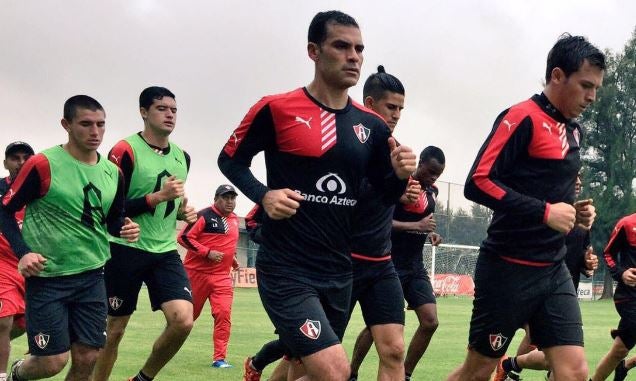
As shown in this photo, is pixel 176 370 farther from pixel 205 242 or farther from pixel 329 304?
pixel 329 304

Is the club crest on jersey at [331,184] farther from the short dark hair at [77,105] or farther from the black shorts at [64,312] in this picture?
the short dark hair at [77,105]

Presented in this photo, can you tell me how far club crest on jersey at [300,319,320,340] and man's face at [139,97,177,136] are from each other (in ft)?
14.0

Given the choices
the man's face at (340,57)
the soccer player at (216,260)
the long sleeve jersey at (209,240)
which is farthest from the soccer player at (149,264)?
the long sleeve jersey at (209,240)

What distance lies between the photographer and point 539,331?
6.87 metres

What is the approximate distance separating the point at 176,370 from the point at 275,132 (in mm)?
6759

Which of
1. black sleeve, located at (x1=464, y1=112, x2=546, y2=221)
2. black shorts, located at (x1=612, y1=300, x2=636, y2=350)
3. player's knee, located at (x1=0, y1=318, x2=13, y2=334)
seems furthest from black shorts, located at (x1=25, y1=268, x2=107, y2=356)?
black shorts, located at (x1=612, y1=300, x2=636, y2=350)

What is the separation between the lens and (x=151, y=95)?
9688mm

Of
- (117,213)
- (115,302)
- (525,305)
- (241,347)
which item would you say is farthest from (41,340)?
(241,347)

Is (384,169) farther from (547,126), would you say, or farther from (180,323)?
(180,323)

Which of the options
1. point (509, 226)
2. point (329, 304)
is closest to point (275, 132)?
point (329, 304)

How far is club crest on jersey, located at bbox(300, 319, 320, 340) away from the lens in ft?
18.9

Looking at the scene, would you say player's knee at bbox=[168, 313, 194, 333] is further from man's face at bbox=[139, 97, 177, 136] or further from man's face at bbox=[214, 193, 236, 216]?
man's face at bbox=[214, 193, 236, 216]

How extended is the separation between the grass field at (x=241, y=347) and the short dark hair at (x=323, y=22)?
594 cm

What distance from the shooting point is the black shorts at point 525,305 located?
6797 mm
